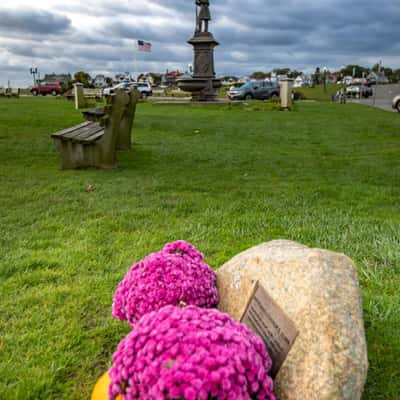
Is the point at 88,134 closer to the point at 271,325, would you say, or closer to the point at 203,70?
the point at 271,325

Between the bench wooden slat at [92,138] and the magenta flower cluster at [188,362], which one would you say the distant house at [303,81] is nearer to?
the bench wooden slat at [92,138]

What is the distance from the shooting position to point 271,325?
6.15 feet

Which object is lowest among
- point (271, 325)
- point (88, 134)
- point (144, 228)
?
point (144, 228)

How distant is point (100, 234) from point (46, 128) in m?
9.73

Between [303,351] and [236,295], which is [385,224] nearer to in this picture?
[236,295]

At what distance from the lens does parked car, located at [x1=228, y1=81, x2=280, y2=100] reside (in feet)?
114

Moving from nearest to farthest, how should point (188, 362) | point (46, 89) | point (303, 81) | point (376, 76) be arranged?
1. point (188, 362)
2. point (376, 76)
3. point (46, 89)
4. point (303, 81)

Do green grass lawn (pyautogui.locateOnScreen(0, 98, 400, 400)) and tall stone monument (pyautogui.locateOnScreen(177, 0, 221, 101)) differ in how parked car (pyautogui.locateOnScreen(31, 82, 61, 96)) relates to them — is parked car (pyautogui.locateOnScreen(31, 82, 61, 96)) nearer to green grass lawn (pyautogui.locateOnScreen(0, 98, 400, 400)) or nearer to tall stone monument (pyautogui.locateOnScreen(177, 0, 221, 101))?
tall stone monument (pyautogui.locateOnScreen(177, 0, 221, 101))

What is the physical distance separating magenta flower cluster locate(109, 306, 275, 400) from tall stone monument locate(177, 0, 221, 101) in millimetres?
25742

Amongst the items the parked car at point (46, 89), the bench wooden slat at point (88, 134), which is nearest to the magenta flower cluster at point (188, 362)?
the bench wooden slat at point (88, 134)

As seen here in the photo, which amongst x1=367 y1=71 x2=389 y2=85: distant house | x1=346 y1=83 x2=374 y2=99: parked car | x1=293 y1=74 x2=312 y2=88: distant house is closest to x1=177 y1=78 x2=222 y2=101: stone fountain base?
x1=367 y1=71 x2=389 y2=85: distant house

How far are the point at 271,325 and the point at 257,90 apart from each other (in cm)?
3497

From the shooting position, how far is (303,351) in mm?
1747

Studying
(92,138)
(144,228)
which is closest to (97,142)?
(92,138)
